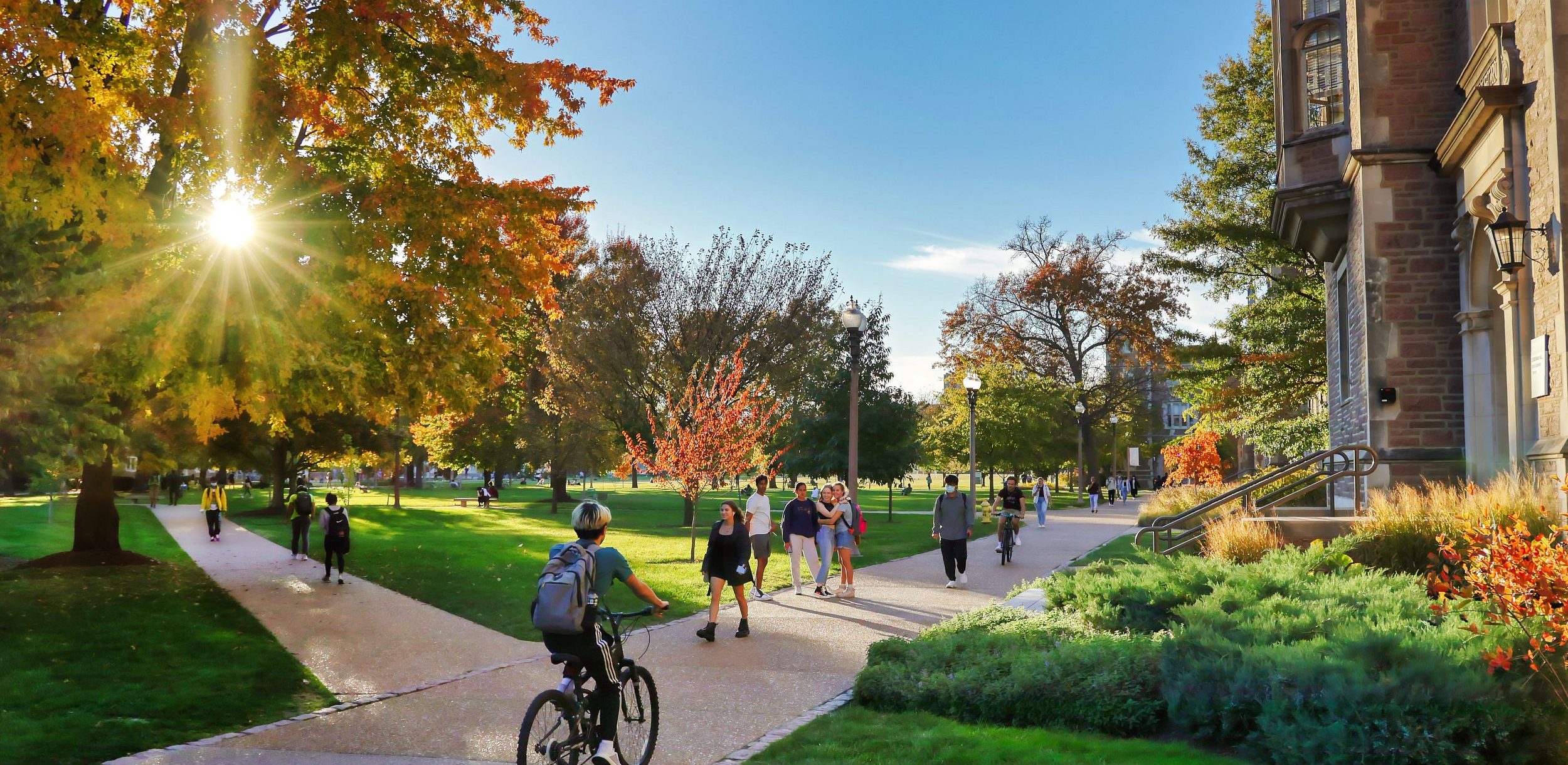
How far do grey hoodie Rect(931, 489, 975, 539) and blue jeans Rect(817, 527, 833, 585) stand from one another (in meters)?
1.53

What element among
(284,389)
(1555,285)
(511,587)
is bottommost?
(511,587)

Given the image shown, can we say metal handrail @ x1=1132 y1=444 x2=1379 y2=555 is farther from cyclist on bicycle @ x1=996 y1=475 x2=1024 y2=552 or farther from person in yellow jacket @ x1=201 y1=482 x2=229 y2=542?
person in yellow jacket @ x1=201 y1=482 x2=229 y2=542

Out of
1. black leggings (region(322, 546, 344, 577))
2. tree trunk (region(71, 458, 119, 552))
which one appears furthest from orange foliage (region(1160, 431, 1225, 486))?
tree trunk (region(71, 458, 119, 552))

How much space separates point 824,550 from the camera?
16.3 meters

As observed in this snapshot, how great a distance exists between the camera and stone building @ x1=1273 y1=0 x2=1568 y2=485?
11.9 meters

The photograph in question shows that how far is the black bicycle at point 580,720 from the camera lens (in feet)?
19.0

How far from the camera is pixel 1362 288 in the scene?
16297 mm

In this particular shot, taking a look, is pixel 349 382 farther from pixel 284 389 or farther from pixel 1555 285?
pixel 1555 285

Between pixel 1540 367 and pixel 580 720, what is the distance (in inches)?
433

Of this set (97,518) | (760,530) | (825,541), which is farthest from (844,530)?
(97,518)

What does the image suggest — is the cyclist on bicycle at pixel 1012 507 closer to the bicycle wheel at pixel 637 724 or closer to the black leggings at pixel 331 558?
the black leggings at pixel 331 558

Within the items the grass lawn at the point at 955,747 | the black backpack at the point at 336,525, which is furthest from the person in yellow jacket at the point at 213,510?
the grass lawn at the point at 955,747

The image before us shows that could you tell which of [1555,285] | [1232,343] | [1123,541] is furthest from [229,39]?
[1232,343]

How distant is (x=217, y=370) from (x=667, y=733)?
7692mm
